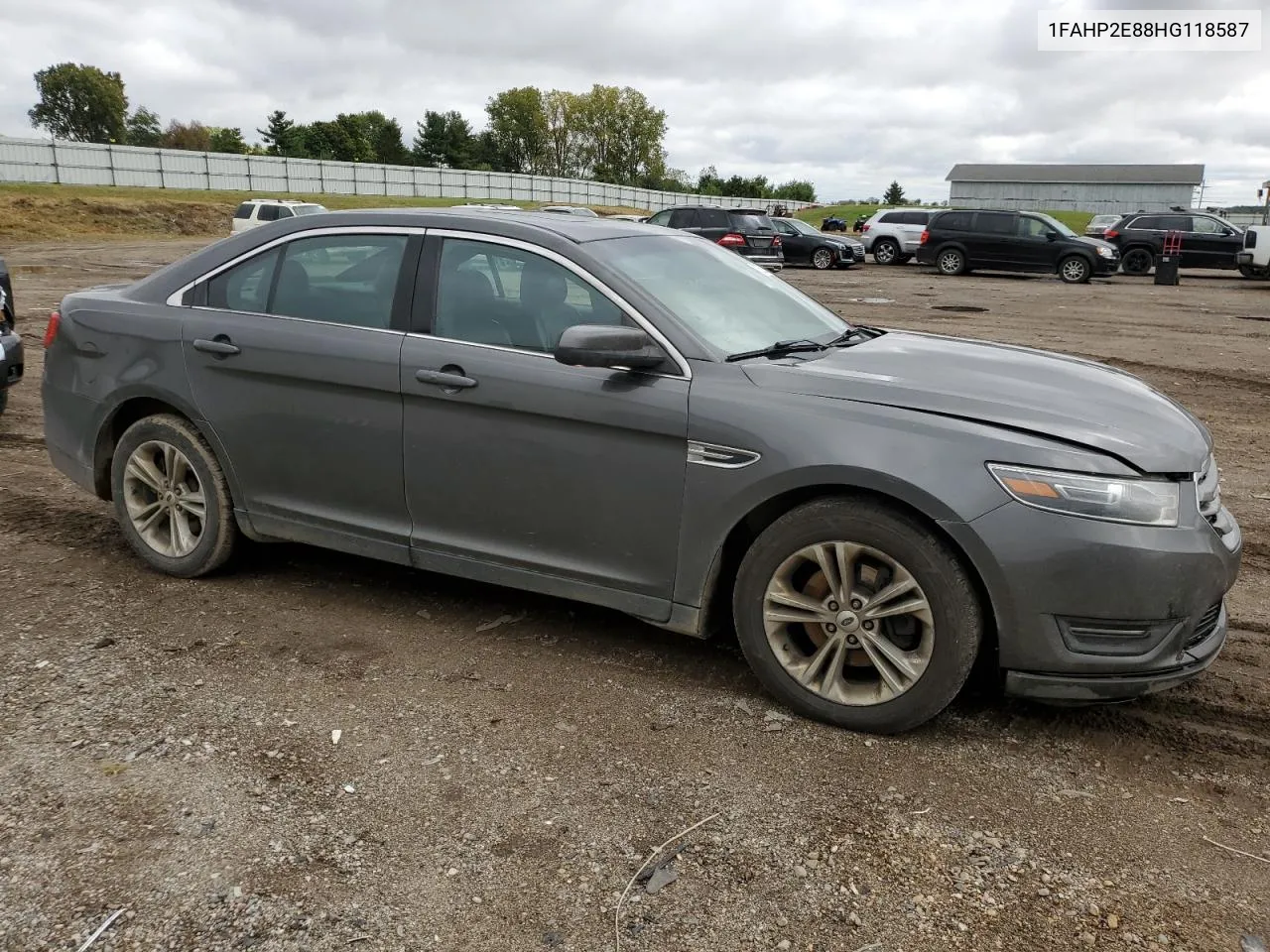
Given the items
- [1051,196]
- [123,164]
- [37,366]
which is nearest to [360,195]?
[123,164]

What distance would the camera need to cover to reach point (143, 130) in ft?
404

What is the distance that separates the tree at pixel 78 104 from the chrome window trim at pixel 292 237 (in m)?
125

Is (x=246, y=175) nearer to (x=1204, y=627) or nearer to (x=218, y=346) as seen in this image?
(x=218, y=346)

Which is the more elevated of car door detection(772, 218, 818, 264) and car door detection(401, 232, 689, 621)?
car door detection(401, 232, 689, 621)

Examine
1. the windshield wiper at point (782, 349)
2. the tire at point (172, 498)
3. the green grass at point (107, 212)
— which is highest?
the windshield wiper at point (782, 349)

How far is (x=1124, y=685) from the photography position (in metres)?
3.20

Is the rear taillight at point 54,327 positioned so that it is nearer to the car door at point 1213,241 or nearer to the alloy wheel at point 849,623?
the alloy wheel at point 849,623

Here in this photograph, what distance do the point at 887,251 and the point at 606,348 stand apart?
30856 millimetres

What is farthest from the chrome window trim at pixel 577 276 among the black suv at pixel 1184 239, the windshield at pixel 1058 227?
the black suv at pixel 1184 239

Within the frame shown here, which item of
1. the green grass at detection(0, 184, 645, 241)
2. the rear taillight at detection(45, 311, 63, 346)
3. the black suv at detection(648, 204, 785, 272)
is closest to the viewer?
the rear taillight at detection(45, 311, 63, 346)

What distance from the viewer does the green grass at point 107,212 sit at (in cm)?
3591

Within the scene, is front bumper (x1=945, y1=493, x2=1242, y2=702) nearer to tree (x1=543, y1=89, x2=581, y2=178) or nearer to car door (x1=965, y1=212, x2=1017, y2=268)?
car door (x1=965, y1=212, x2=1017, y2=268)

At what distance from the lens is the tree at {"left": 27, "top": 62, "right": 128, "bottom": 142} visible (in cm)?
11162

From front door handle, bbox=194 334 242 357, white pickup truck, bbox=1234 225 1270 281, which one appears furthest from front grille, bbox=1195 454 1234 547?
white pickup truck, bbox=1234 225 1270 281
